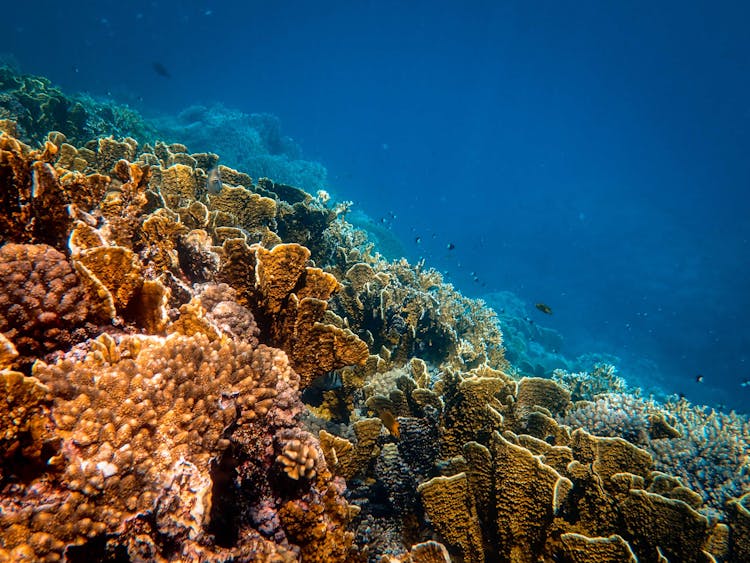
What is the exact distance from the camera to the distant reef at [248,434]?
4.47ft

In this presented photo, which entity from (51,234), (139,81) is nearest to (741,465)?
(51,234)

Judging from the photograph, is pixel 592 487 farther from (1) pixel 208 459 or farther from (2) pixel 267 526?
(1) pixel 208 459

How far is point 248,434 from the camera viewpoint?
194 cm

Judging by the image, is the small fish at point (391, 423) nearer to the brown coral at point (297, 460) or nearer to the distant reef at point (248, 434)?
the distant reef at point (248, 434)

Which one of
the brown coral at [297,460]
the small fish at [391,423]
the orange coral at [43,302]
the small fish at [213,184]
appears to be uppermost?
the small fish at [213,184]

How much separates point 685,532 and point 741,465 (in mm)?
3071

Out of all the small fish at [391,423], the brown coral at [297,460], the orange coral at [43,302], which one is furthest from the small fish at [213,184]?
the brown coral at [297,460]

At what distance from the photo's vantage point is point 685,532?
2.38 metres

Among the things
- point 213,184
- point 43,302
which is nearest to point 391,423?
point 43,302

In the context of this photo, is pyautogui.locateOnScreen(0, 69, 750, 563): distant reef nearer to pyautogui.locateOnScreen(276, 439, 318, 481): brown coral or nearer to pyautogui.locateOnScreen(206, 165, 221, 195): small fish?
pyautogui.locateOnScreen(276, 439, 318, 481): brown coral

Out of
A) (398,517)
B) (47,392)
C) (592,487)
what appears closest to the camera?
(47,392)

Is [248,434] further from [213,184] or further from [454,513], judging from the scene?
[213,184]

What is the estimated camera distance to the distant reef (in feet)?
4.47

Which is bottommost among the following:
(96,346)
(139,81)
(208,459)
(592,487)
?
(208,459)
